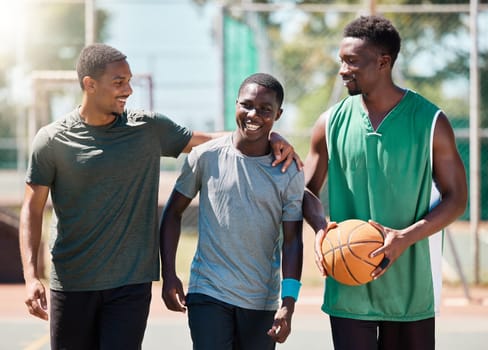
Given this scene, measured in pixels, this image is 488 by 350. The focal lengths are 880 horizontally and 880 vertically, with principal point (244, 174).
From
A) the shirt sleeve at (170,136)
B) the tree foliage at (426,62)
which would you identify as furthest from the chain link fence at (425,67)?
the shirt sleeve at (170,136)

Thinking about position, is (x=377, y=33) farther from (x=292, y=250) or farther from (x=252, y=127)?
(x=292, y=250)

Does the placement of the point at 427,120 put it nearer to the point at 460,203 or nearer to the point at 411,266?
the point at 460,203

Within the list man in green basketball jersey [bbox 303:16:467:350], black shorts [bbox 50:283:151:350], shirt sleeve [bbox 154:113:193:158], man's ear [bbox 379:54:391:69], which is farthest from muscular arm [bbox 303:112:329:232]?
black shorts [bbox 50:283:151:350]

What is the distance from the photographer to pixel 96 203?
436 centimetres

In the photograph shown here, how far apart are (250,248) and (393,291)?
2.32 ft

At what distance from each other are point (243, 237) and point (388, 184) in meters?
0.73

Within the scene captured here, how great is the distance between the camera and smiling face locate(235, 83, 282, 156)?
166 inches

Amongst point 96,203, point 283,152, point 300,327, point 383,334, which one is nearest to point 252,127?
point 283,152

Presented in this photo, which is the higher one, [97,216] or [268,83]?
[268,83]

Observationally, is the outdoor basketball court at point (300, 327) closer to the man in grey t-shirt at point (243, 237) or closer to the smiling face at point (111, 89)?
the man in grey t-shirt at point (243, 237)

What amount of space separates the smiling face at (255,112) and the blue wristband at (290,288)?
684mm

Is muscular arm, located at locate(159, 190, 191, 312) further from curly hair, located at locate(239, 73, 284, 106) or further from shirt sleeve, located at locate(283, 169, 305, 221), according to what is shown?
curly hair, located at locate(239, 73, 284, 106)

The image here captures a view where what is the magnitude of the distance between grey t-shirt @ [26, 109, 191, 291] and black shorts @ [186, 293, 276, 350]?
1.25 feet

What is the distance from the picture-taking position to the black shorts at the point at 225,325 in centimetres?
415
